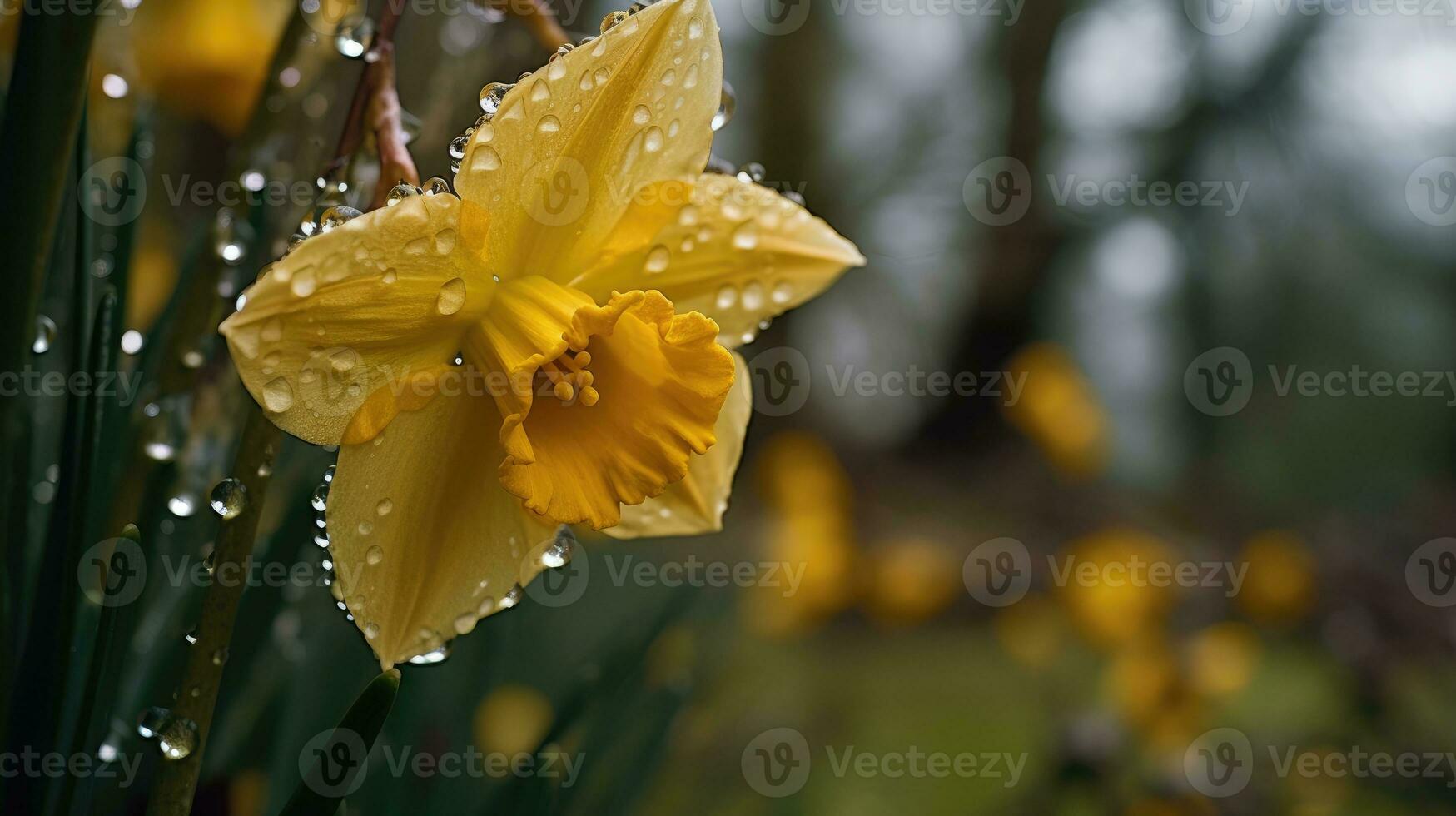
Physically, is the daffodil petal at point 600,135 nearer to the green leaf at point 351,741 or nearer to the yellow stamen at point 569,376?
the yellow stamen at point 569,376

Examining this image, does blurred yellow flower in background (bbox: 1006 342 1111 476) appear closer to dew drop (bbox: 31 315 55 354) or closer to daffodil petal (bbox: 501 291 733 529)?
daffodil petal (bbox: 501 291 733 529)

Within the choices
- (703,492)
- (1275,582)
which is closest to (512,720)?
(703,492)

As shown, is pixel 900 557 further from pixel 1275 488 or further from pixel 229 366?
pixel 1275 488

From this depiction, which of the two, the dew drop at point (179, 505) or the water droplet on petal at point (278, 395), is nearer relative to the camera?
the water droplet on petal at point (278, 395)

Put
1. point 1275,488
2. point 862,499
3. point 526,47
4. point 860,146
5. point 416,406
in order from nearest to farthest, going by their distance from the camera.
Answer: point 416,406, point 526,47, point 860,146, point 862,499, point 1275,488

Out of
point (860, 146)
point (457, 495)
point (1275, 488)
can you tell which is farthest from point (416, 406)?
point (1275, 488)

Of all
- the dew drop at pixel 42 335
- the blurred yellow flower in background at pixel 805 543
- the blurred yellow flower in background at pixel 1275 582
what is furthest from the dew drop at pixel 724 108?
the blurred yellow flower in background at pixel 1275 582

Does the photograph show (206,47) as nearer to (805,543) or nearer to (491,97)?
(491,97)
